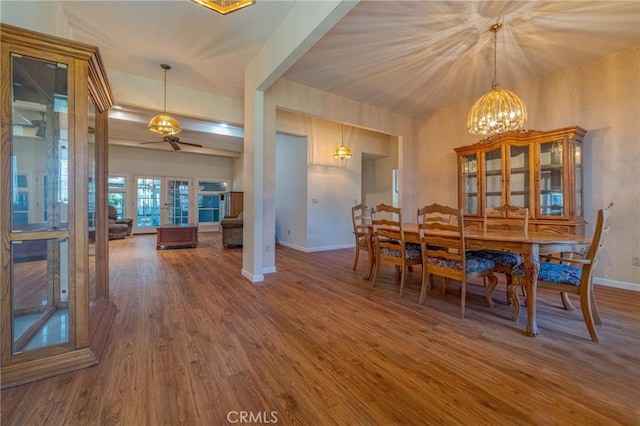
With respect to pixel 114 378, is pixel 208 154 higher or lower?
higher

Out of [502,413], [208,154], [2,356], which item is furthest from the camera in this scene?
[208,154]

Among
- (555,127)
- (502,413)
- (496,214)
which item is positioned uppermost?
(555,127)

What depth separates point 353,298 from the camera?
281 centimetres

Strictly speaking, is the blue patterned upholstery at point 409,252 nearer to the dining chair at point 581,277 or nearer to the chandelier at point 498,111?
the dining chair at point 581,277

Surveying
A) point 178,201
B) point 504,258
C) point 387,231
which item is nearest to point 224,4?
point 387,231

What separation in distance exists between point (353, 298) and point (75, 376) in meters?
2.20

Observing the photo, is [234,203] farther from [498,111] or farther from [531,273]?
[531,273]

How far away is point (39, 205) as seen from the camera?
171 cm

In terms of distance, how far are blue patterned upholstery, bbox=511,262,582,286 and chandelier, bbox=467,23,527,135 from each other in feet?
4.92

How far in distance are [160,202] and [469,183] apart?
9516mm

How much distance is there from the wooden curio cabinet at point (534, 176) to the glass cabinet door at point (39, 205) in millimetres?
4795

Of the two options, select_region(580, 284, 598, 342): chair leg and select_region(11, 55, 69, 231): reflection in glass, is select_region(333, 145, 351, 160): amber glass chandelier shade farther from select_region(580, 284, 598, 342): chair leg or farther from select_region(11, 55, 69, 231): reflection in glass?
select_region(11, 55, 69, 231): reflection in glass

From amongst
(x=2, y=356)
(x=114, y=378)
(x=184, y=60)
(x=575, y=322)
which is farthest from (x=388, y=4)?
(x=2, y=356)

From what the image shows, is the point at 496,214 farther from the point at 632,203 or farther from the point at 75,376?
the point at 75,376
